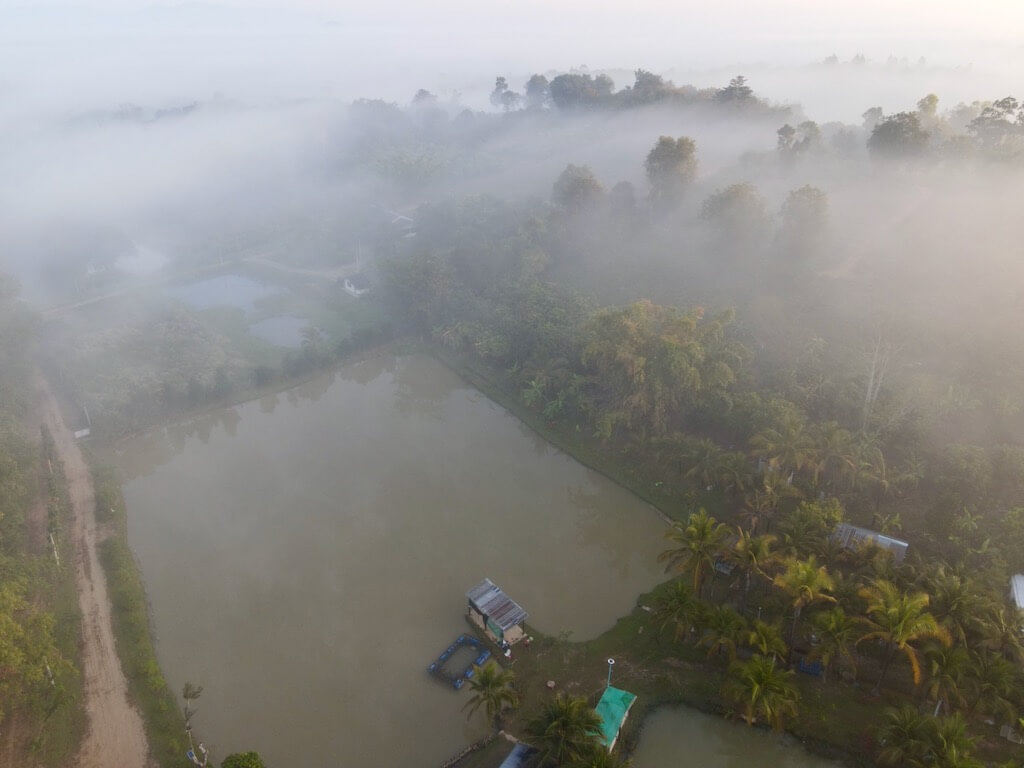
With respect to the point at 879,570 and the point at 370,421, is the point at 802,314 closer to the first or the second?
the point at 879,570

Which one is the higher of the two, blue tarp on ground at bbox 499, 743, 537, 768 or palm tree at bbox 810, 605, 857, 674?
palm tree at bbox 810, 605, 857, 674

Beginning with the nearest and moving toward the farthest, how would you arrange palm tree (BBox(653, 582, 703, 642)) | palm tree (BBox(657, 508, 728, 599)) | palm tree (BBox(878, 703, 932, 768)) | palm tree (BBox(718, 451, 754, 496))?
palm tree (BBox(878, 703, 932, 768))
palm tree (BBox(653, 582, 703, 642))
palm tree (BBox(657, 508, 728, 599))
palm tree (BBox(718, 451, 754, 496))

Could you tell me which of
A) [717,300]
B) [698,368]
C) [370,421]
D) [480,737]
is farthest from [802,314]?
[480,737]

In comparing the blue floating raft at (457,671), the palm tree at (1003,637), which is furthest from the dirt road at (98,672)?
the palm tree at (1003,637)

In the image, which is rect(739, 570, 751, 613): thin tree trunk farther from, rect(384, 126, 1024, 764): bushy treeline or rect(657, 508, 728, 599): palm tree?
rect(657, 508, 728, 599): palm tree

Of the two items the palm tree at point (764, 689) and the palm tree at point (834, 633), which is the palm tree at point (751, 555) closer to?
the palm tree at point (834, 633)

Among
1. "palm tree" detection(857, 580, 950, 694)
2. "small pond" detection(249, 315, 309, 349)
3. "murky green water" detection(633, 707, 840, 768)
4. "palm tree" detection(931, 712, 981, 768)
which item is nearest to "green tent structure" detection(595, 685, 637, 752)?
"murky green water" detection(633, 707, 840, 768)
